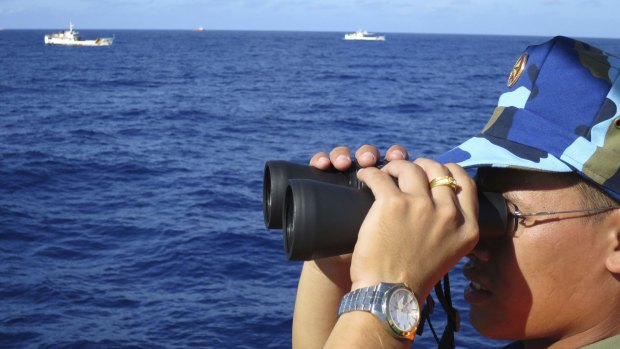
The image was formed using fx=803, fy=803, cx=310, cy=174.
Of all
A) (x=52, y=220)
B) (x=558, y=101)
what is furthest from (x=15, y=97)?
(x=558, y=101)

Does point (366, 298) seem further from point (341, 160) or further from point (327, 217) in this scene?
point (341, 160)

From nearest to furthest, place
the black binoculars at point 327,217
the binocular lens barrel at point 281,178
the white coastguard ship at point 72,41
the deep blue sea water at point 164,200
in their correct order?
the black binoculars at point 327,217, the binocular lens barrel at point 281,178, the deep blue sea water at point 164,200, the white coastguard ship at point 72,41

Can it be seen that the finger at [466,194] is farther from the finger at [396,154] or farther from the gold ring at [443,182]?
the finger at [396,154]

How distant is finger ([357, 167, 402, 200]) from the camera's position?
1212 millimetres

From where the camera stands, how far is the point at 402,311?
3.85ft

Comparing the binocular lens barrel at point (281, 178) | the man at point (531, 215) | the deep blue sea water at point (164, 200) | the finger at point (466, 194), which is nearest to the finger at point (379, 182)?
the man at point (531, 215)

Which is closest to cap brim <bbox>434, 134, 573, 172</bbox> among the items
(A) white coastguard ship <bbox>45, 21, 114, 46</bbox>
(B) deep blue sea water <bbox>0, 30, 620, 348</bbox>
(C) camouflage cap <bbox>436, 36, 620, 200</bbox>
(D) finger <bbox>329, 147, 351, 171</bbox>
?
(C) camouflage cap <bbox>436, 36, 620, 200</bbox>

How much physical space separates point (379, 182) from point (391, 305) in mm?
199

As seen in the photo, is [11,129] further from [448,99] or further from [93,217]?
[448,99]

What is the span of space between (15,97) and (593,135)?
2826 centimetres

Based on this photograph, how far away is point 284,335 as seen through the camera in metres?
7.41

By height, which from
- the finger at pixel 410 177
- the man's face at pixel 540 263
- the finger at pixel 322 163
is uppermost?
the finger at pixel 410 177

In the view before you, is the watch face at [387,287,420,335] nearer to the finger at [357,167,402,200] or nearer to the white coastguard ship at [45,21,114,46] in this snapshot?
the finger at [357,167,402,200]

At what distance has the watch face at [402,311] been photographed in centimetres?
116
